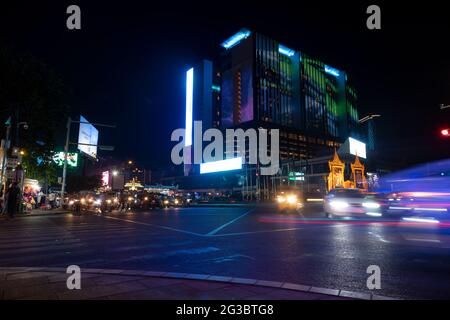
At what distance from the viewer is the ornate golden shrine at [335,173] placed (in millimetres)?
57812

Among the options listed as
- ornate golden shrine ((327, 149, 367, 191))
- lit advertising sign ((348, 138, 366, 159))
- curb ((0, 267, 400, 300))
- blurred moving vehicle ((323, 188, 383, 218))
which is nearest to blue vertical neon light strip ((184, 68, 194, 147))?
lit advertising sign ((348, 138, 366, 159))

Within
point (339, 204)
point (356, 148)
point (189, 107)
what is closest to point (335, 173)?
point (356, 148)

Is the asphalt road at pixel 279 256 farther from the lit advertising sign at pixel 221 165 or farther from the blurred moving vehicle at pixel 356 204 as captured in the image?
the lit advertising sign at pixel 221 165

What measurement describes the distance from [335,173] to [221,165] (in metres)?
39.8

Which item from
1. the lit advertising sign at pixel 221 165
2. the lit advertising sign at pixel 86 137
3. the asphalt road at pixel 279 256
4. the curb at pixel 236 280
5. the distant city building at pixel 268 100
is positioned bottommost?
the asphalt road at pixel 279 256

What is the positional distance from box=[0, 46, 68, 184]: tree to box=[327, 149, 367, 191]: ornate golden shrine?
4475 cm

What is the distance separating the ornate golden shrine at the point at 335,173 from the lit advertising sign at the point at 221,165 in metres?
29.6

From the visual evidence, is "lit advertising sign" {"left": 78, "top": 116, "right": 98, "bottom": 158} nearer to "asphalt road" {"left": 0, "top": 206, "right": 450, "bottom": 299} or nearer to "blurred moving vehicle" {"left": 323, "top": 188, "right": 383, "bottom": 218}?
"blurred moving vehicle" {"left": 323, "top": 188, "right": 383, "bottom": 218}

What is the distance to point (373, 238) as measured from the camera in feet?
27.9

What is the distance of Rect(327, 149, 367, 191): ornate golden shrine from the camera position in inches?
2281

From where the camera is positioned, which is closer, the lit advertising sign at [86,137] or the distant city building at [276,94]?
the lit advertising sign at [86,137]

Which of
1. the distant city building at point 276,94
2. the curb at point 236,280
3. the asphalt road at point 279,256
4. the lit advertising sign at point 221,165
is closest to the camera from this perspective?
the curb at point 236,280

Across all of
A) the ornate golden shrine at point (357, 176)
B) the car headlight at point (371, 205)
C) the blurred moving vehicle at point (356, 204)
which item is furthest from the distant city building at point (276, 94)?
the car headlight at point (371, 205)

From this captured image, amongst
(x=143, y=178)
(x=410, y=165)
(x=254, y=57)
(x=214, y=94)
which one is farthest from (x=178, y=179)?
(x=410, y=165)
